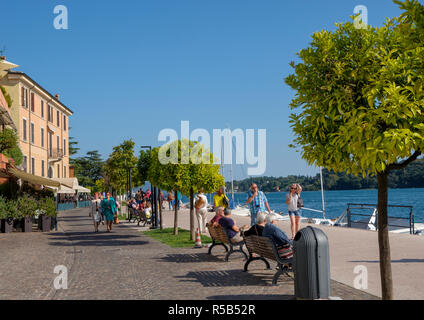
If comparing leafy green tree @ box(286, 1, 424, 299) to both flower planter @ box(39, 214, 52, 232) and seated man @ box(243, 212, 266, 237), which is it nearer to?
seated man @ box(243, 212, 266, 237)

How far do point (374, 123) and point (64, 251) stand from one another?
1139 centimetres

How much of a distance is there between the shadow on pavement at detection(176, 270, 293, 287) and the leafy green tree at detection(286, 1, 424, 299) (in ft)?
9.25

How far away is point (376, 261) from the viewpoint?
10.4 m

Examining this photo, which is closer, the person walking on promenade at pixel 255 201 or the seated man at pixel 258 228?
the seated man at pixel 258 228

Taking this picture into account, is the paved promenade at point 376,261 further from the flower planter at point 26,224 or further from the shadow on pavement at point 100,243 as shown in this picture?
the flower planter at point 26,224

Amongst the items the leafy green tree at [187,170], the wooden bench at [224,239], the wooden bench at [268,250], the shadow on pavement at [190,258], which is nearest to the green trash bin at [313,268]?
the wooden bench at [268,250]

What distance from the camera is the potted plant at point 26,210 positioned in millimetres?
22812

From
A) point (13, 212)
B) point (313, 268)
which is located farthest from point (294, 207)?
point (13, 212)

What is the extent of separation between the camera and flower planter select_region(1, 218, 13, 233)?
22.4 metres

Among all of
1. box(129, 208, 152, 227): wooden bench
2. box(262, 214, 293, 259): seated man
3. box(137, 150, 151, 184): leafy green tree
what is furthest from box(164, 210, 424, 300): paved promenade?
box(137, 150, 151, 184): leafy green tree

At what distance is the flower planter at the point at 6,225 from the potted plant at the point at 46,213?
133cm

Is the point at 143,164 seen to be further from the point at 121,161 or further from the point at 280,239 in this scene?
the point at 280,239

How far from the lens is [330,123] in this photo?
640cm
